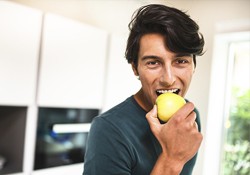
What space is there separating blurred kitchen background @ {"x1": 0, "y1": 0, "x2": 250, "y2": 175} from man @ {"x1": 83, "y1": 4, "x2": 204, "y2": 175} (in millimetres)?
719

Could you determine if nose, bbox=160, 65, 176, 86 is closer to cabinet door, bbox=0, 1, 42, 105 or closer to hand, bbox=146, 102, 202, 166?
hand, bbox=146, 102, 202, 166

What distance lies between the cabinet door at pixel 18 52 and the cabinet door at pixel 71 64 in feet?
0.18

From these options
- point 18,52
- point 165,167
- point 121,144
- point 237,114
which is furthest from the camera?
point 237,114

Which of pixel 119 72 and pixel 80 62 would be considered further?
pixel 119 72

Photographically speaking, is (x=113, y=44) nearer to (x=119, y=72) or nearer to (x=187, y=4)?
(x=119, y=72)

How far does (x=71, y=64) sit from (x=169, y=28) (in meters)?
Answer: 0.92

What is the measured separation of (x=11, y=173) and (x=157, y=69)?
1.04 metres

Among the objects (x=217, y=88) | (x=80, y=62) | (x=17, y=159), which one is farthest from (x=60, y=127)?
(x=217, y=88)

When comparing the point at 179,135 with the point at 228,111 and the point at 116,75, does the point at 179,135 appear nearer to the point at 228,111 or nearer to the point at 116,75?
the point at 116,75

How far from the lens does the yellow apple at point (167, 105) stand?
2.64 feet

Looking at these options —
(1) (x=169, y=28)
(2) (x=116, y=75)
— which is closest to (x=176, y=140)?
(1) (x=169, y=28)

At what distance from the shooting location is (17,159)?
1547mm

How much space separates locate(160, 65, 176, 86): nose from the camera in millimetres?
837

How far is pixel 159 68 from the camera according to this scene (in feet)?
2.83
